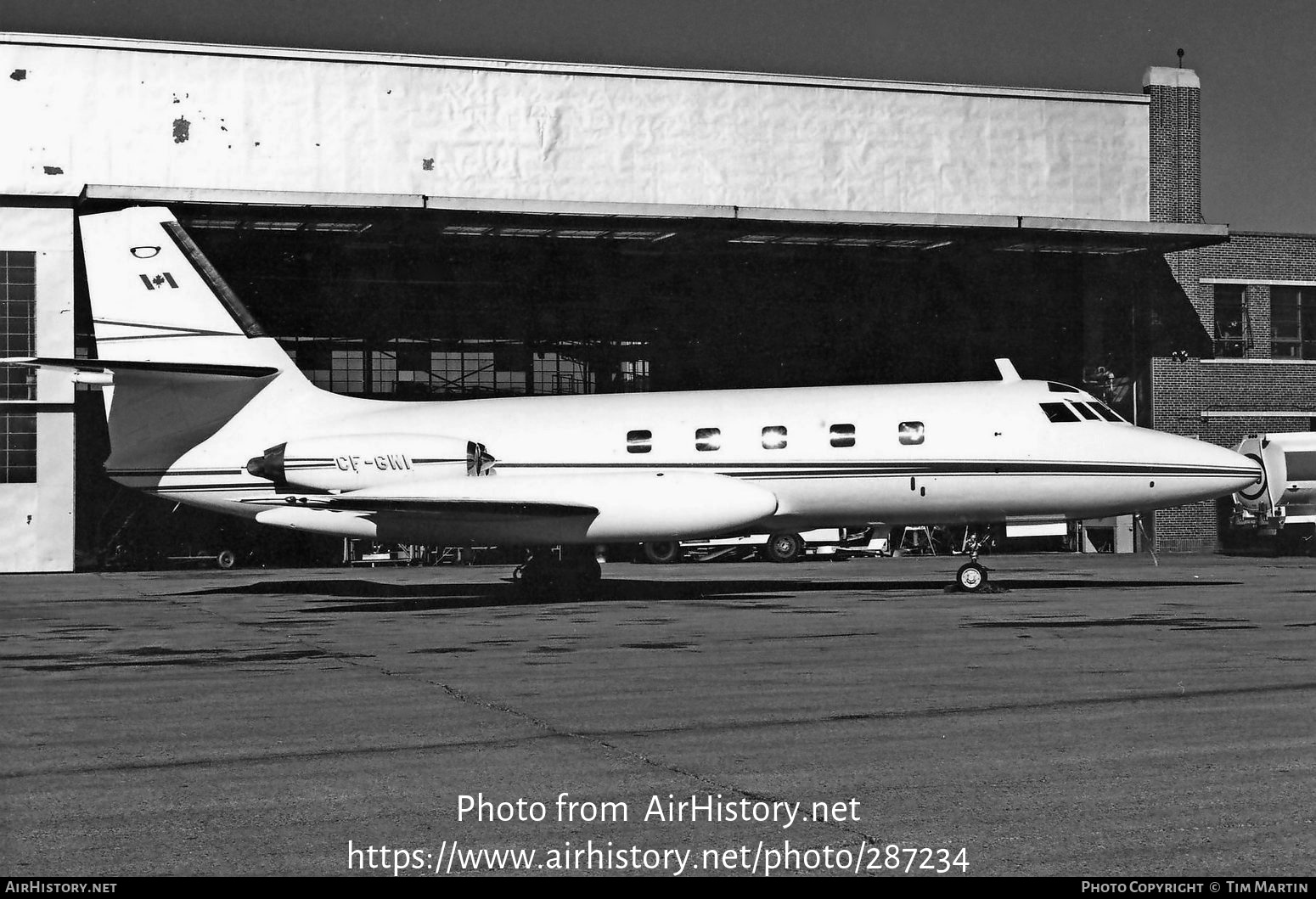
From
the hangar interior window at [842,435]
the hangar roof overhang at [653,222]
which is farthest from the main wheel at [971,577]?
the hangar roof overhang at [653,222]

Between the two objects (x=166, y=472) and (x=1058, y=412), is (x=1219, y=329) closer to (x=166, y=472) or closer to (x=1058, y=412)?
(x=1058, y=412)

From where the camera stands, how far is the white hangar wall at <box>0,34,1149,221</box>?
3456cm

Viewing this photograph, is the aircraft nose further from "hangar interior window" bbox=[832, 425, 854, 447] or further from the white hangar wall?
the white hangar wall

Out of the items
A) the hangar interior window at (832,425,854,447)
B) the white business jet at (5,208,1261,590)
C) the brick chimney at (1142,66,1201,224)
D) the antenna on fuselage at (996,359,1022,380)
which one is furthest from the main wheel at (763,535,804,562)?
the hangar interior window at (832,425,854,447)

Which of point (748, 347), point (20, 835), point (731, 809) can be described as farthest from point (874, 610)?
point (748, 347)

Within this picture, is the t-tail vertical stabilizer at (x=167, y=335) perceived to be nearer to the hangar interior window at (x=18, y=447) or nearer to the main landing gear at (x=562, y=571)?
the main landing gear at (x=562, y=571)

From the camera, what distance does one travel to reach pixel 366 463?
910 inches

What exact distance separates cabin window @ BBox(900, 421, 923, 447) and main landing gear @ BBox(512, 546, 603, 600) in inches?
232

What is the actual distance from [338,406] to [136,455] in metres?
3.49

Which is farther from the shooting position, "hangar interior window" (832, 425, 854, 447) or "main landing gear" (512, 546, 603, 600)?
"main landing gear" (512, 546, 603, 600)

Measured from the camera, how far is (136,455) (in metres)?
24.6

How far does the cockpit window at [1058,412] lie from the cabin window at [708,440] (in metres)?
5.18

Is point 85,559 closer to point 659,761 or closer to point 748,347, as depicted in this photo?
point 748,347

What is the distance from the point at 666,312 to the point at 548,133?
8125 mm
